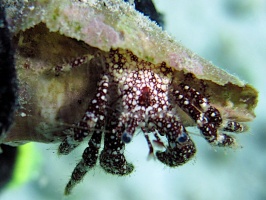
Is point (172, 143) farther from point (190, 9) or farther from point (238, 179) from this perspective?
point (190, 9)

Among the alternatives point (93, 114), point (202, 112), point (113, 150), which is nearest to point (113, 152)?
point (113, 150)

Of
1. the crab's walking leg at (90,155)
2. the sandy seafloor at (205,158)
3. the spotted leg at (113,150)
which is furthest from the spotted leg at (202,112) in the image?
the sandy seafloor at (205,158)

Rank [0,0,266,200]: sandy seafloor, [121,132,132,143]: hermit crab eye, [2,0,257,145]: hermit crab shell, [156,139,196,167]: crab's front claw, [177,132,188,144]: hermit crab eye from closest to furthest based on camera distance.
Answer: [2,0,257,145]: hermit crab shell, [121,132,132,143]: hermit crab eye, [177,132,188,144]: hermit crab eye, [156,139,196,167]: crab's front claw, [0,0,266,200]: sandy seafloor

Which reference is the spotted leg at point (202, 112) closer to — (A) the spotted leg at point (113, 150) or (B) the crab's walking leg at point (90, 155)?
(A) the spotted leg at point (113, 150)

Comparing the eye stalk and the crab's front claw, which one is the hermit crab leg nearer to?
the eye stalk

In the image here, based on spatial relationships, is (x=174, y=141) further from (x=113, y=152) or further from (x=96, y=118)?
(x=96, y=118)

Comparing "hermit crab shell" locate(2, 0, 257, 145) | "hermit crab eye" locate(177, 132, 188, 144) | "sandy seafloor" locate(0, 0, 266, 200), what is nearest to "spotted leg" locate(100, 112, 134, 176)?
"hermit crab shell" locate(2, 0, 257, 145)
